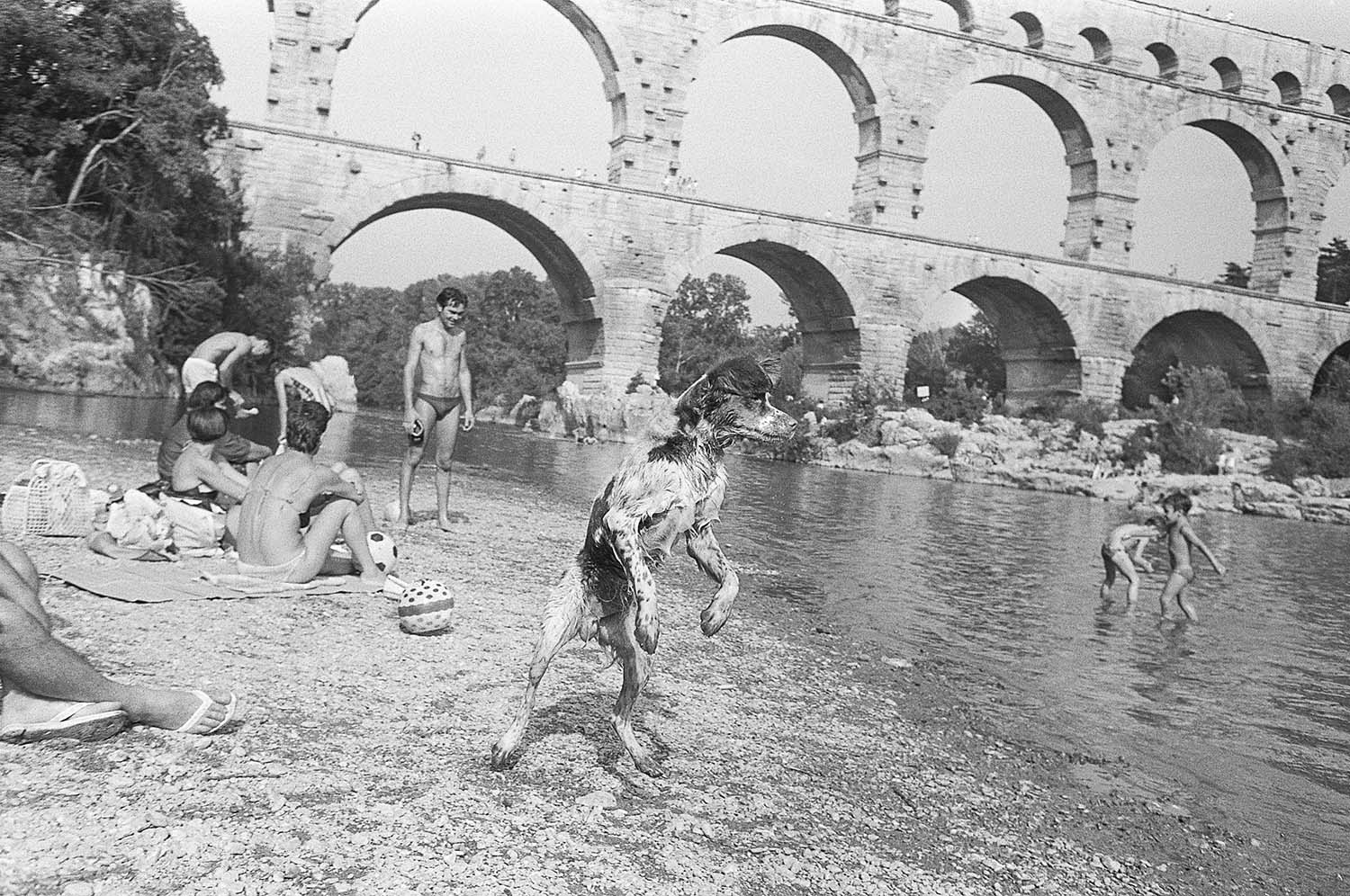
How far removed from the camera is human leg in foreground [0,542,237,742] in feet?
9.28

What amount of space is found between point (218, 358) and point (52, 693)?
6162 millimetres

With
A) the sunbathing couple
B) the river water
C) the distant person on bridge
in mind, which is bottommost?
the river water

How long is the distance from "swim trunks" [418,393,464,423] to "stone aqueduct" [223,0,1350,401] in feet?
66.9

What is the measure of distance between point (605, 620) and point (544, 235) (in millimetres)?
27368

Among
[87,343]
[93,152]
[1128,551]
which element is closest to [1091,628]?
[1128,551]

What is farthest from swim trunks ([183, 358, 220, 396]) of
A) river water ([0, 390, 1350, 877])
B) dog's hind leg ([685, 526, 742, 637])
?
dog's hind leg ([685, 526, 742, 637])

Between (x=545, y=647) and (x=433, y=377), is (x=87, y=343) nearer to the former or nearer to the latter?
(x=433, y=377)

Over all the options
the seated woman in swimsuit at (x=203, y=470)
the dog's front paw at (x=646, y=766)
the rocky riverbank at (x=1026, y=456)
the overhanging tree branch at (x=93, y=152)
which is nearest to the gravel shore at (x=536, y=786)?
the dog's front paw at (x=646, y=766)

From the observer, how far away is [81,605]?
4.59 metres

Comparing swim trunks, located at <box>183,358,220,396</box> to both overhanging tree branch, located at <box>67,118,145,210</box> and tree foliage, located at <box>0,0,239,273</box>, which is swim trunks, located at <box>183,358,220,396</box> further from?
overhanging tree branch, located at <box>67,118,145,210</box>

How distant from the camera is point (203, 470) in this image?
596cm

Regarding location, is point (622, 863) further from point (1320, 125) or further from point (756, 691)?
point (1320, 125)

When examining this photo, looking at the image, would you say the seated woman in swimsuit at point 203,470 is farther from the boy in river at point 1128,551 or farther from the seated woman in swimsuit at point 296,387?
the boy in river at point 1128,551

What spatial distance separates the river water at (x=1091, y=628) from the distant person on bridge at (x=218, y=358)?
4425mm
